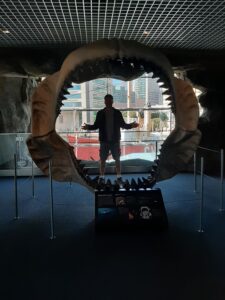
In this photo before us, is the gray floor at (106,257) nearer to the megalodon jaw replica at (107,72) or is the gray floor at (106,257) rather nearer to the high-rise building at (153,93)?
the megalodon jaw replica at (107,72)

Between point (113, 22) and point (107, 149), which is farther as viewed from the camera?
point (107, 149)

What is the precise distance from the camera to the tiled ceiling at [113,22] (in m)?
2.52

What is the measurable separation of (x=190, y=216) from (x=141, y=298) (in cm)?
160

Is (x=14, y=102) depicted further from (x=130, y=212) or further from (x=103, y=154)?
(x=130, y=212)

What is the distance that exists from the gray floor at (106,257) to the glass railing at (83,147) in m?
1.85

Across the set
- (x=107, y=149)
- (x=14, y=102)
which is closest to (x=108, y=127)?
(x=107, y=149)

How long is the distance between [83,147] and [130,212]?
3703 mm

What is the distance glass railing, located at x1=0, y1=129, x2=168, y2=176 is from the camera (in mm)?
5391

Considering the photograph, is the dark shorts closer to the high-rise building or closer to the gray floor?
the gray floor

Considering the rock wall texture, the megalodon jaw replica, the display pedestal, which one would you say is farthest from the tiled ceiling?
the rock wall texture

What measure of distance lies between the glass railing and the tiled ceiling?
81.2 inches

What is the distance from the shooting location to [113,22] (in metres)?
2.94

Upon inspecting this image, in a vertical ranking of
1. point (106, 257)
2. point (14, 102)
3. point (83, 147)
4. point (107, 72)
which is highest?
point (107, 72)

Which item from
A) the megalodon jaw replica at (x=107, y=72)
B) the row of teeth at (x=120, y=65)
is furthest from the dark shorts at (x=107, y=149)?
the megalodon jaw replica at (x=107, y=72)
